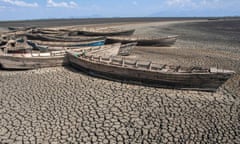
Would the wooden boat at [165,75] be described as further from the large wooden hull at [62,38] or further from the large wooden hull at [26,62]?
the large wooden hull at [62,38]

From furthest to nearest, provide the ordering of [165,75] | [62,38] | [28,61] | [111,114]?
[62,38] < [28,61] < [165,75] < [111,114]

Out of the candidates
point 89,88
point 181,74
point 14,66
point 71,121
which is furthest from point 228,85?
point 14,66

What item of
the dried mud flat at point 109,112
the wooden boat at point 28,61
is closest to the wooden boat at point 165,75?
the dried mud flat at point 109,112

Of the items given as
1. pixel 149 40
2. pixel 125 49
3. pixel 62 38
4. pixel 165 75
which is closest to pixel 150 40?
pixel 149 40

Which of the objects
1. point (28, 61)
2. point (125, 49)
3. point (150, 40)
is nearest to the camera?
point (28, 61)

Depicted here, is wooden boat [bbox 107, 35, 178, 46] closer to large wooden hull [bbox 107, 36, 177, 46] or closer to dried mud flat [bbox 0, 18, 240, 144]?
large wooden hull [bbox 107, 36, 177, 46]

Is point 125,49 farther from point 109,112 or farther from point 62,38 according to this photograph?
point 109,112

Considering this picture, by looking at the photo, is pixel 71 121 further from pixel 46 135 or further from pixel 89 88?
pixel 89 88

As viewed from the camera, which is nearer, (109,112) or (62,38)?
(109,112)
